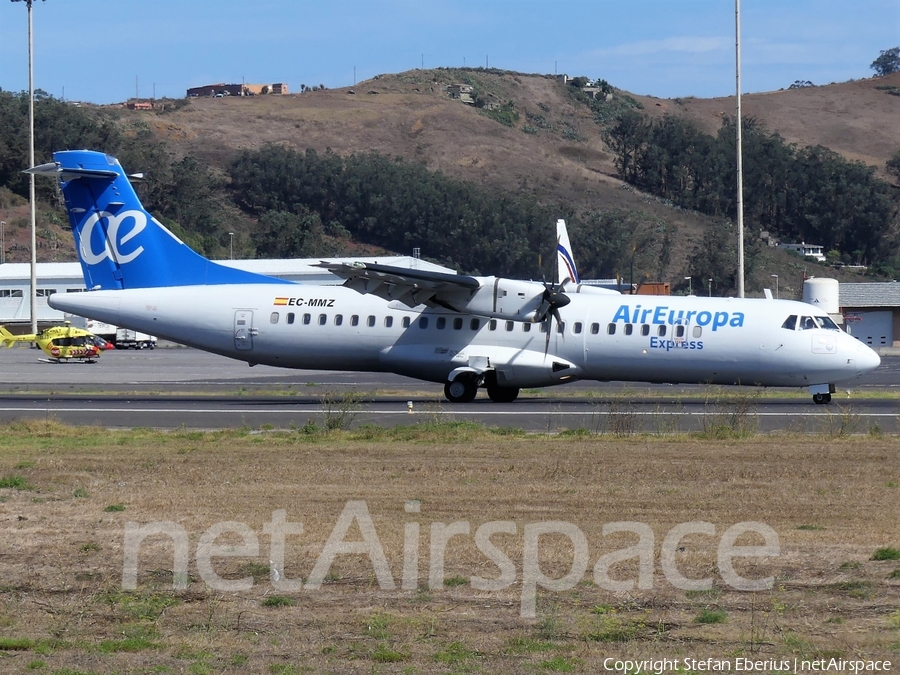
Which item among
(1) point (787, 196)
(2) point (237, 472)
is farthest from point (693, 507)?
(1) point (787, 196)

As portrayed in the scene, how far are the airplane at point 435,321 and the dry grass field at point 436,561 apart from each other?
28.4 feet

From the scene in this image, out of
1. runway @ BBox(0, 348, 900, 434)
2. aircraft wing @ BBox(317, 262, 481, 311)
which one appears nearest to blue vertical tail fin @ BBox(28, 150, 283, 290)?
runway @ BBox(0, 348, 900, 434)

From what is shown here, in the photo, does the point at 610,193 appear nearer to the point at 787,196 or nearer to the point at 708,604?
the point at 787,196

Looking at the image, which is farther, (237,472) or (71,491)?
(237,472)

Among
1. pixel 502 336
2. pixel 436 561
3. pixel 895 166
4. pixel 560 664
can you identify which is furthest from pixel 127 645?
pixel 895 166

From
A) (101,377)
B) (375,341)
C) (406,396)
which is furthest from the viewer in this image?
(101,377)

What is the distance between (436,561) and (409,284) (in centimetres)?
1816

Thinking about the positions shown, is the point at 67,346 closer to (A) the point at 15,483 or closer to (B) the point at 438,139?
(A) the point at 15,483

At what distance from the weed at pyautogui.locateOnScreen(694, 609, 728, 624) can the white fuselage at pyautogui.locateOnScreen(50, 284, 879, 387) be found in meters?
19.1

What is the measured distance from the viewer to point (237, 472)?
1573cm

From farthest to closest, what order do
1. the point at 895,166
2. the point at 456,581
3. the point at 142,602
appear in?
the point at 895,166, the point at 456,581, the point at 142,602

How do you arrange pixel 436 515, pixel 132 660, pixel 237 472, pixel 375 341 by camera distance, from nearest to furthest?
1. pixel 132 660
2. pixel 436 515
3. pixel 237 472
4. pixel 375 341

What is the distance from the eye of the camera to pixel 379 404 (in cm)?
2875

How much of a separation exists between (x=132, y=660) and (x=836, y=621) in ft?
15.8
